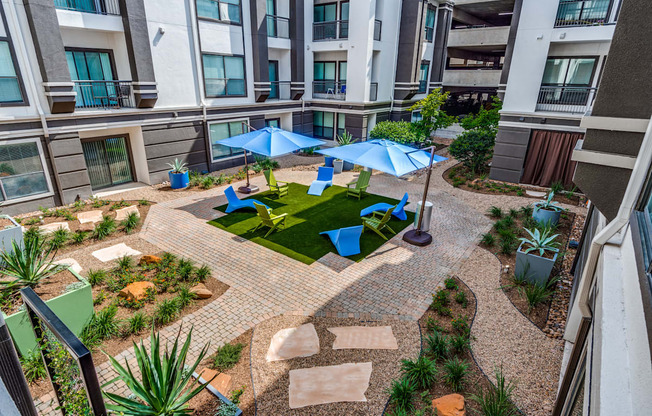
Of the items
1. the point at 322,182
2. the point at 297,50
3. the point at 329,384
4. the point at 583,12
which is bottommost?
the point at 329,384

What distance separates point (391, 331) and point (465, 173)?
1296cm

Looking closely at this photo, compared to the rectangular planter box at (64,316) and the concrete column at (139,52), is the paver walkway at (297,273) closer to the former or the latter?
the rectangular planter box at (64,316)

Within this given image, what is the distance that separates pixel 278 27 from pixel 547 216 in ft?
55.7

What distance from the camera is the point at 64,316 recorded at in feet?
20.4

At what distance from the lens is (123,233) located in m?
11.1

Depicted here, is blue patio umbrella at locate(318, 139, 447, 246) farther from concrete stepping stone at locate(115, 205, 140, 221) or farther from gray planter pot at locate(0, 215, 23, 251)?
Result: gray planter pot at locate(0, 215, 23, 251)

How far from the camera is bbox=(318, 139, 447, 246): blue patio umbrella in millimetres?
10016

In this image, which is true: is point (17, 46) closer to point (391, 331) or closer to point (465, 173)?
point (391, 331)

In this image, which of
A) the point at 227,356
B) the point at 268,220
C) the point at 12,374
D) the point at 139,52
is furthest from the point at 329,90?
the point at 12,374

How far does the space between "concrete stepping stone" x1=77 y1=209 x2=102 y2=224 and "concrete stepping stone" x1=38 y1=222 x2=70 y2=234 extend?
50 centimetres

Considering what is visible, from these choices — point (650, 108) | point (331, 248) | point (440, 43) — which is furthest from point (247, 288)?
point (440, 43)

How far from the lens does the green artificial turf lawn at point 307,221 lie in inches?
405

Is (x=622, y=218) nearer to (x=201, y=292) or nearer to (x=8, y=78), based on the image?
(x=201, y=292)

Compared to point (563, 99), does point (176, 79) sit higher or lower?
higher
